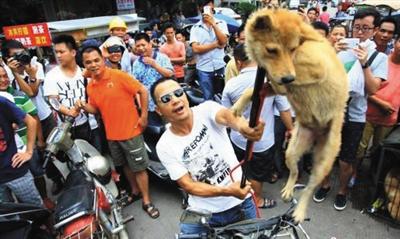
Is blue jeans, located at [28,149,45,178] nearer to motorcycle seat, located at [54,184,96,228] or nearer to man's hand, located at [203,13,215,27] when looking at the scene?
motorcycle seat, located at [54,184,96,228]

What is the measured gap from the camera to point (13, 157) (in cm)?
302

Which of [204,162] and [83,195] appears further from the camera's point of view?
[83,195]

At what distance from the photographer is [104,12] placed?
18109mm

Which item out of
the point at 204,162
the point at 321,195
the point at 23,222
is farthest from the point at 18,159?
the point at 321,195

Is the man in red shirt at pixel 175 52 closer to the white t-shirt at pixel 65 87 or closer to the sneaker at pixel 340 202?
the white t-shirt at pixel 65 87

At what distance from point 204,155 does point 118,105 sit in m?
1.72

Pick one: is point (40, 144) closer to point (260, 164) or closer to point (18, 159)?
point (18, 159)

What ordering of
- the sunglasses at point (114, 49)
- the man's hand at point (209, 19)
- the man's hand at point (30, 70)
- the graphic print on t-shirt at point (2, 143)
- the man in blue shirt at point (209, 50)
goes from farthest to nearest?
the man in blue shirt at point (209, 50) < the man's hand at point (209, 19) < the sunglasses at point (114, 49) < the man's hand at point (30, 70) < the graphic print on t-shirt at point (2, 143)

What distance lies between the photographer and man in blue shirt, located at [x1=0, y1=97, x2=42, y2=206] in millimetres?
2939

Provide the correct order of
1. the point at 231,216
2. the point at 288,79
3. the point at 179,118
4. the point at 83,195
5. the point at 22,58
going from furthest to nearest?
the point at 22,58, the point at 83,195, the point at 231,216, the point at 179,118, the point at 288,79

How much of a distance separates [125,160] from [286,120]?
211 centimetres

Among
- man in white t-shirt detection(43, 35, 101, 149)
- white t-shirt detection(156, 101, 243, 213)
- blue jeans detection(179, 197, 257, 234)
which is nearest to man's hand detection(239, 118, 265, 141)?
white t-shirt detection(156, 101, 243, 213)

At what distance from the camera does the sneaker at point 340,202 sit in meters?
3.73

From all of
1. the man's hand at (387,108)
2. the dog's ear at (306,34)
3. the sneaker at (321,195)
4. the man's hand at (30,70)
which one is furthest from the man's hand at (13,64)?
the man's hand at (387,108)
